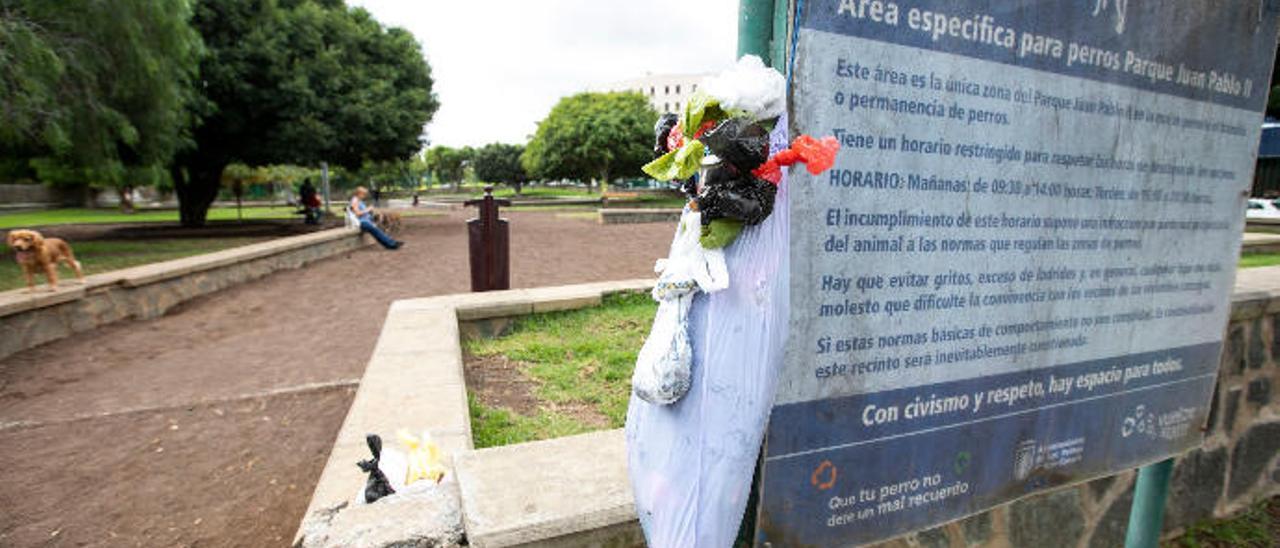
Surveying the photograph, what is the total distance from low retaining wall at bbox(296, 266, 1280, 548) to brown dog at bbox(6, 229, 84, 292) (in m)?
4.58

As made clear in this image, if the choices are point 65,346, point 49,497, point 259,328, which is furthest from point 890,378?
point 65,346

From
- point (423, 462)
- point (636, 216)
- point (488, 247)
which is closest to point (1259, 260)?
point (488, 247)

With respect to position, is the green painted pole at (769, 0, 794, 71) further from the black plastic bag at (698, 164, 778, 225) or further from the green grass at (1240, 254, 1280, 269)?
the green grass at (1240, 254, 1280, 269)

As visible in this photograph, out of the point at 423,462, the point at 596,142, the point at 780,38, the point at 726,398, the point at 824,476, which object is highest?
the point at 596,142

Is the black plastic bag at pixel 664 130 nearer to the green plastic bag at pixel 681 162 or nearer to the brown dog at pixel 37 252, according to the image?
the green plastic bag at pixel 681 162

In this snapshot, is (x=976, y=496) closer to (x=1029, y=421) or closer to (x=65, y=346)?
(x=1029, y=421)

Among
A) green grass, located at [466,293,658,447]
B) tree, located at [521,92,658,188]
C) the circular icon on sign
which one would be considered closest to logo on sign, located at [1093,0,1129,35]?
the circular icon on sign

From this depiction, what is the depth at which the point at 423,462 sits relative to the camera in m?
2.35

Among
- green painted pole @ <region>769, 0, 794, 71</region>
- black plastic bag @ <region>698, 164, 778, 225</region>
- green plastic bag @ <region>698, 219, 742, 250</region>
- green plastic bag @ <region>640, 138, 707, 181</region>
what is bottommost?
green plastic bag @ <region>698, 219, 742, 250</region>

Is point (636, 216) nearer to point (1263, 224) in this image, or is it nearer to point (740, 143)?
point (1263, 224)

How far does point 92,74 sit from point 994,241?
10.8m

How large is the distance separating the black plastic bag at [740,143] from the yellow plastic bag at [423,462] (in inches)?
66.9

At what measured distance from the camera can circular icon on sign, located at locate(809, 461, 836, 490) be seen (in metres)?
1.39

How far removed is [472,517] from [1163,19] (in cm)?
223
